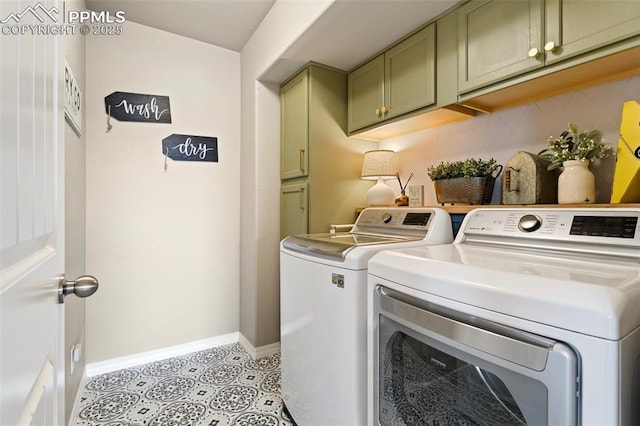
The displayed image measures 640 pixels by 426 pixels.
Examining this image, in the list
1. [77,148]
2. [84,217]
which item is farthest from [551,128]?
[84,217]

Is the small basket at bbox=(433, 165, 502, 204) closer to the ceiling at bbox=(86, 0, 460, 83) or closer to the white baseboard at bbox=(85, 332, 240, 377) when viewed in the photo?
the ceiling at bbox=(86, 0, 460, 83)

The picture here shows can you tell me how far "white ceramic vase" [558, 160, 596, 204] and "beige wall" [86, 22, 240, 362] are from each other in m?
2.24

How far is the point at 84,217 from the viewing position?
2088 mm

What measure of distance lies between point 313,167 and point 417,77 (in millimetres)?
815

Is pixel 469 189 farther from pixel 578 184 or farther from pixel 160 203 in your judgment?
pixel 160 203

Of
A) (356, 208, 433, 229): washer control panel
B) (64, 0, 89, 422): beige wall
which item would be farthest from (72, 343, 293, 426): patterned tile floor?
(356, 208, 433, 229): washer control panel

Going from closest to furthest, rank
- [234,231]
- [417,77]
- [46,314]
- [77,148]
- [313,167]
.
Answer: [46,314] < [417,77] < [77,148] < [313,167] < [234,231]

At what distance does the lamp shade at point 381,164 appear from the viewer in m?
2.06

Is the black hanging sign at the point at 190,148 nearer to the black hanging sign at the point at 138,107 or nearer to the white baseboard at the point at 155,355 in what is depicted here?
the black hanging sign at the point at 138,107

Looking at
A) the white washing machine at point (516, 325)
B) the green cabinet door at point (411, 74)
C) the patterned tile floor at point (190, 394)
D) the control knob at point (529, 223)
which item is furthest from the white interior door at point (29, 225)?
the green cabinet door at point (411, 74)

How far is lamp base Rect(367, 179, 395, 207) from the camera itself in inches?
81.7

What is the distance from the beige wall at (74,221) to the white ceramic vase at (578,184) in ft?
7.09

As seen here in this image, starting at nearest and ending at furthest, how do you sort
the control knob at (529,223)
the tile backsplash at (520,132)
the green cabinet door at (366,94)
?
the control knob at (529,223), the tile backsplash at (520,132), the green cabinet door at (366,94)

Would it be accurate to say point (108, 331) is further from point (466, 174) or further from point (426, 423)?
point (466, 174)
